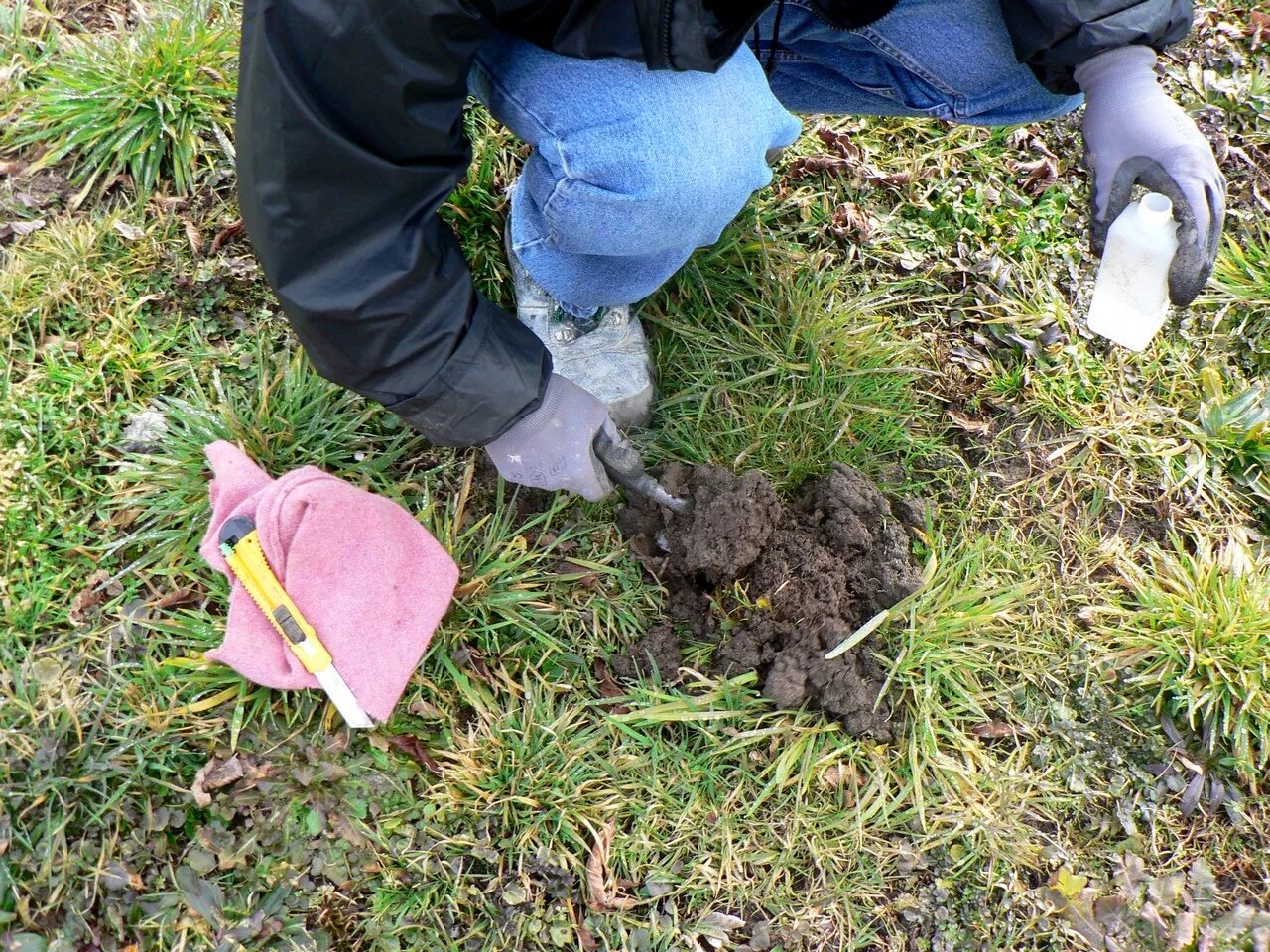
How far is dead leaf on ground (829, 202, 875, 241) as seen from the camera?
267 cm

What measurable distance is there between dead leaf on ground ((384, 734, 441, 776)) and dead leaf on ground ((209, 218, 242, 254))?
4.68 ft

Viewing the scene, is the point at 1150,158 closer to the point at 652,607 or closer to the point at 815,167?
the point at 815,167

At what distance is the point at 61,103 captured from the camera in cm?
246

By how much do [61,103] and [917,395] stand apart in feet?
8.36

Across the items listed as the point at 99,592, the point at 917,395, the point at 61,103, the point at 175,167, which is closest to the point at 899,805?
the point at 917,395

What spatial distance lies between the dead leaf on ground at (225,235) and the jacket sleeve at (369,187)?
3.21ft

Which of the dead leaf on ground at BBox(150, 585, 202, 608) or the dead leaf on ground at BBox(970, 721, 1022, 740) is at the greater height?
the dead leaf on ground at BBox(150, 585, 202, 608)

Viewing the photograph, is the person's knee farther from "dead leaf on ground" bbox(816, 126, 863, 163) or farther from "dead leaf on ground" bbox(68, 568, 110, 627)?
"dead leaf on ground" bbox(68, 568, 110, 627)

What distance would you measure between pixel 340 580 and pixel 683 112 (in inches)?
48.8

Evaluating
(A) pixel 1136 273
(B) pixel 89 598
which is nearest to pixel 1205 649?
(A) pixel 1136 273

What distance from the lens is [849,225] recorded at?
267cm

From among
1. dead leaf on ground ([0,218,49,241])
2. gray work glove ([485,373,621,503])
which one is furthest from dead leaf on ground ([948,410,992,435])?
dead leaf on ground ([0,218,49,241])

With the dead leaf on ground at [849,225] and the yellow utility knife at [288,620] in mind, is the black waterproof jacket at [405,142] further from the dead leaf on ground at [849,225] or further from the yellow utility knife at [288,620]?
the dead leaf on ground at [849,225]

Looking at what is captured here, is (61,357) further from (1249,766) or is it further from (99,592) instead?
(1249,766)
